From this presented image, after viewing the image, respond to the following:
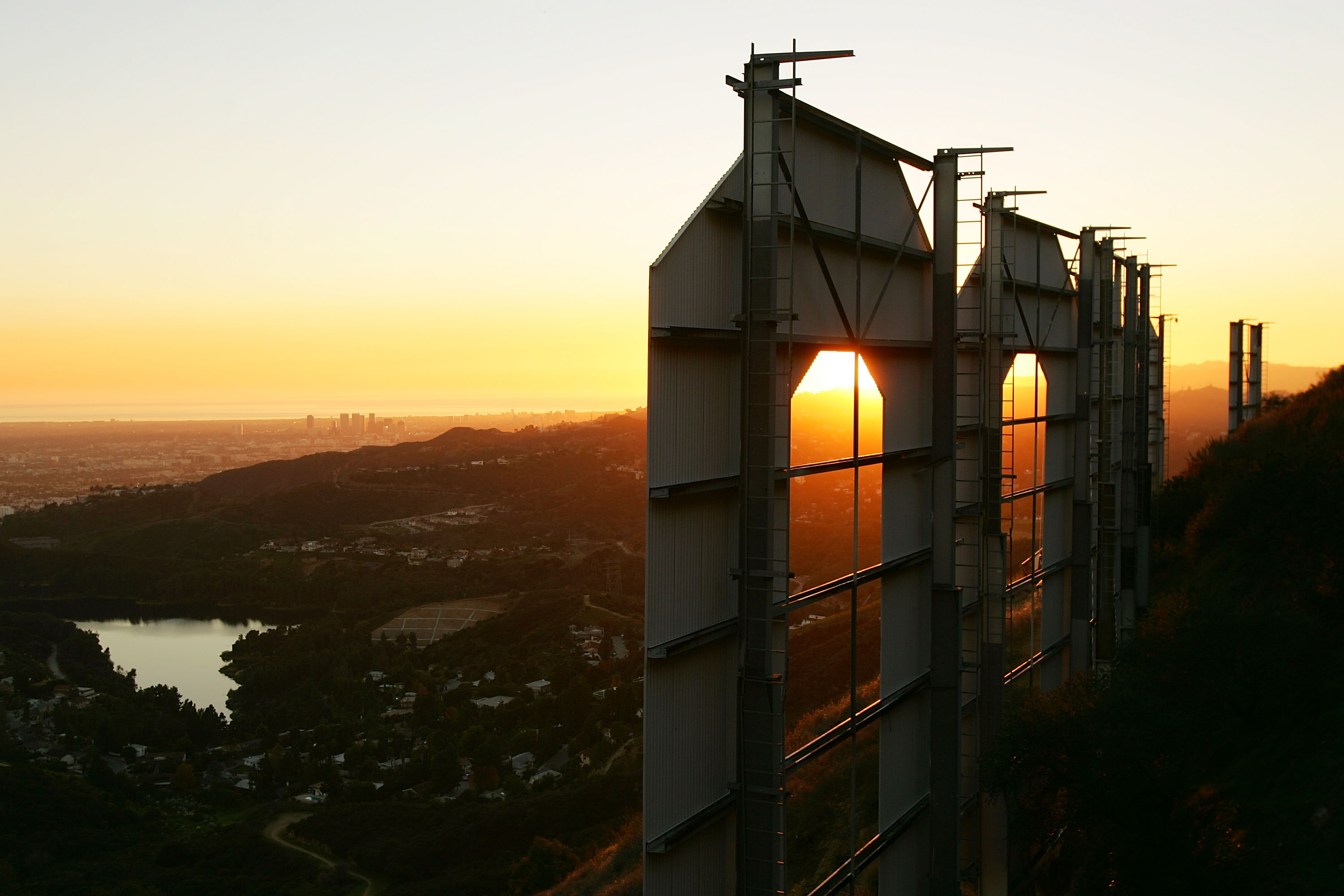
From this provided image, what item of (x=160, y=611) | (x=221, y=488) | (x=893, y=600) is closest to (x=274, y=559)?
(x=160, y=611)

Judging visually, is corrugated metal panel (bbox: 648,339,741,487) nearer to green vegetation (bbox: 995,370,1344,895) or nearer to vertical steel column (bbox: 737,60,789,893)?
vertical steel column (bbox: 737,60,789,893)

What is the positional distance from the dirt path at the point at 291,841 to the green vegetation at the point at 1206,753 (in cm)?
2655

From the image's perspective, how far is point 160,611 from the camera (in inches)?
2997

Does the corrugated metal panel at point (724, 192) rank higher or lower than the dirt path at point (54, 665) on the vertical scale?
higher

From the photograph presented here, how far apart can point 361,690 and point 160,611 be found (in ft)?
107

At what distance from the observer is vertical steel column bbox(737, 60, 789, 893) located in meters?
6.16

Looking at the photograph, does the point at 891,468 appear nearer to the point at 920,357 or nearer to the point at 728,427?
the point at 920,357

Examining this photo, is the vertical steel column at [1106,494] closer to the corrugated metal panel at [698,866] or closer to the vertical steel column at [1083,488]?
the vertical steel column at [1083,488]

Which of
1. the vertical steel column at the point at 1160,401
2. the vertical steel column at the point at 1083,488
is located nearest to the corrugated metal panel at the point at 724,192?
the vertical steel column at the point at 1083,488

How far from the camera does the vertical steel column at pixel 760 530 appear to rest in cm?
616

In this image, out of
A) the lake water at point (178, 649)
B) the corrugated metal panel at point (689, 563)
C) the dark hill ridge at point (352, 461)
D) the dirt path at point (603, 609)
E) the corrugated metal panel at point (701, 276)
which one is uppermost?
the corrugated metal panel at point (701, 276)

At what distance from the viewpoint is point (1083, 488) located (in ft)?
51.0

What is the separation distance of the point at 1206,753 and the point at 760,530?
27.2 ft

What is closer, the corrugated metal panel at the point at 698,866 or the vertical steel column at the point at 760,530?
the corrugated metal panel at the point at 698,866
